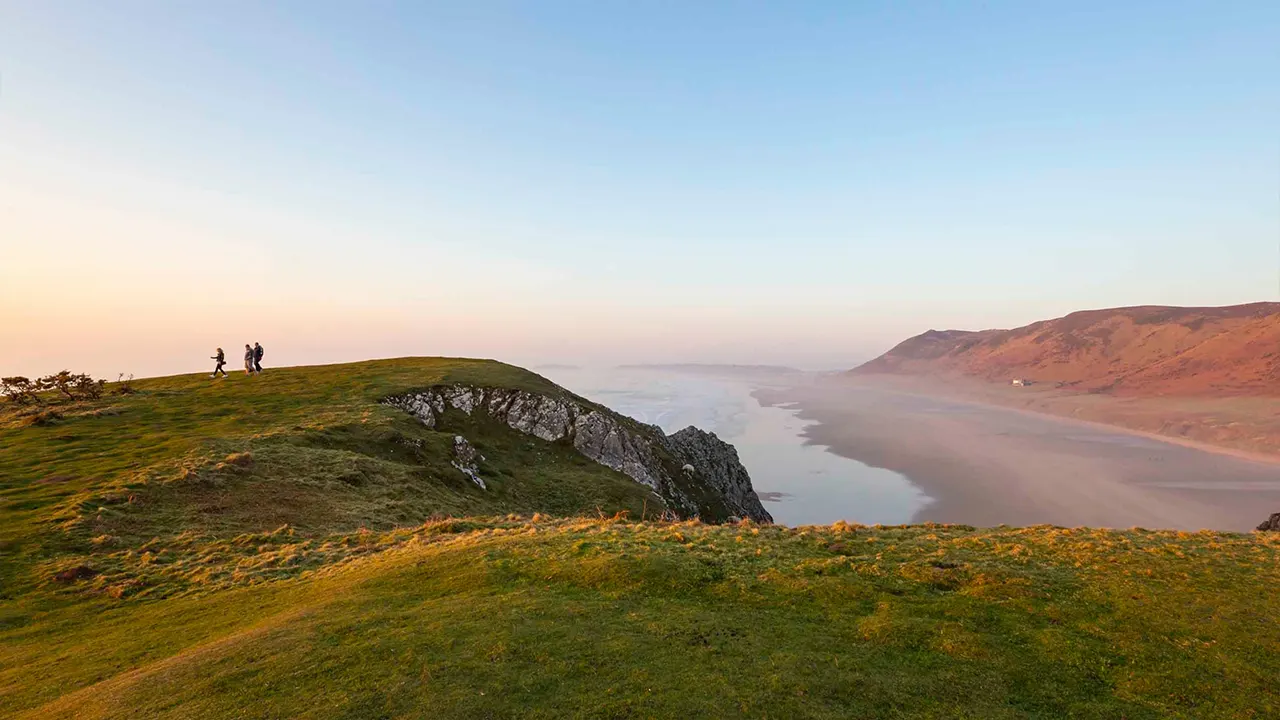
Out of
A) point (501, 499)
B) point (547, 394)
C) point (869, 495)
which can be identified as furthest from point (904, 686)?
point (869, 495)

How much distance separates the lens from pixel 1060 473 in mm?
96312

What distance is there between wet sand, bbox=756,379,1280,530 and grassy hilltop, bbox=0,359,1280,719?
63.4m

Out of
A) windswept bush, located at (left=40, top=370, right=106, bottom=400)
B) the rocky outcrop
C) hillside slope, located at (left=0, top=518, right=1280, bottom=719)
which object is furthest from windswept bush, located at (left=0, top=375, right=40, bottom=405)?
the rocky outcrop

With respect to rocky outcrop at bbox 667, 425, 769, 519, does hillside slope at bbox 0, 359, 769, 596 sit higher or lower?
higher

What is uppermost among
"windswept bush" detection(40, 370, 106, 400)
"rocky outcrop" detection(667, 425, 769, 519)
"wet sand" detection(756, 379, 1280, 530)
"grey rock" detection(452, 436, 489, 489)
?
"windswept bush" detection(40, 370, 106, 400)

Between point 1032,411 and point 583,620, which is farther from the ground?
point 583,620

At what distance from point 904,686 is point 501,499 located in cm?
3300

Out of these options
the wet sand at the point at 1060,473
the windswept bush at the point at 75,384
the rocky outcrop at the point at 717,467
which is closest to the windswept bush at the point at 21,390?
the windswept bush at the point at 75,384

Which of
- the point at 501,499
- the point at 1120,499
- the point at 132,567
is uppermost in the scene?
the point at 132,567

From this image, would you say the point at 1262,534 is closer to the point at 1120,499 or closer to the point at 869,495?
the point at 869,495

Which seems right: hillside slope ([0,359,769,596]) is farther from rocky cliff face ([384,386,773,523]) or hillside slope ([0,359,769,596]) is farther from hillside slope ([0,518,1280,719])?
hillside slope ([0,518,1280,719])

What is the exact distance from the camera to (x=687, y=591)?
15367 mm

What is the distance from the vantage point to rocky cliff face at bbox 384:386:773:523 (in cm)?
5075

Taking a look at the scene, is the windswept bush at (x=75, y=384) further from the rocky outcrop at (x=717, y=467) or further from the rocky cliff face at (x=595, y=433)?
the rocky outcrop at (x=717, y=467)
